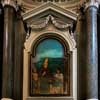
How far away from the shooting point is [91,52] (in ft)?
39.7

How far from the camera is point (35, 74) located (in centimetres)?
1246

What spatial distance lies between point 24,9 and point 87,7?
186 cm

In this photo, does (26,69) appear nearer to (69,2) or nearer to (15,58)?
(15,58)

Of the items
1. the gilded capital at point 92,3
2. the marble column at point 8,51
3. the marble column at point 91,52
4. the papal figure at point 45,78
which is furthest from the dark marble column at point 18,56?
the gilded capital at point 92,3

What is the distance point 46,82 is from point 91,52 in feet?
4.77

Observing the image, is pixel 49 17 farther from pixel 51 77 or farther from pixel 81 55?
pixel 51 77

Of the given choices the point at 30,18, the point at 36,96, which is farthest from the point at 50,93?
the point at 30,18

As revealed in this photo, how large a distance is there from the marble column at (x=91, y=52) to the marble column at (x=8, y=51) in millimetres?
1967

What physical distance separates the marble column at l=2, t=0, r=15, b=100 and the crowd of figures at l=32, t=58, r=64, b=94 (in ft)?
2.13

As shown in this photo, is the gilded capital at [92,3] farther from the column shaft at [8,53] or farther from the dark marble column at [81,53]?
the column shaft at [8,53]

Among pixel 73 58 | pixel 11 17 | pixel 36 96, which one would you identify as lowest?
pixel 36 96

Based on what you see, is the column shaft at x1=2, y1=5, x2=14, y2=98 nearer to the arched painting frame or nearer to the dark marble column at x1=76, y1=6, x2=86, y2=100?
the arched painting frame

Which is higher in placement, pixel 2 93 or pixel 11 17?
pixel 11 17

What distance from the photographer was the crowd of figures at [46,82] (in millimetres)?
12312
